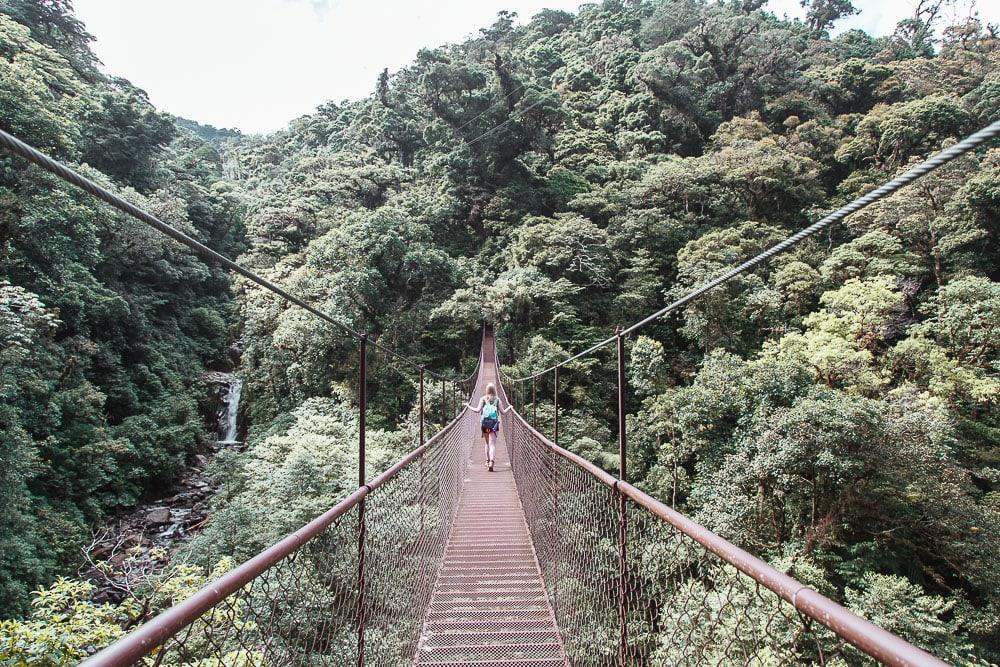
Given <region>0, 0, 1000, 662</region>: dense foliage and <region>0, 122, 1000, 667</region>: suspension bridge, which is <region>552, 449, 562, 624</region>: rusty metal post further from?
<region>0, 0, 1000, 662</region>: dense foliage

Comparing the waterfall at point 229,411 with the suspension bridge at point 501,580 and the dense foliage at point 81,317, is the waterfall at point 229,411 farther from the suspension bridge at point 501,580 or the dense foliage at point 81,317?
the suspension bridge at point 501,580

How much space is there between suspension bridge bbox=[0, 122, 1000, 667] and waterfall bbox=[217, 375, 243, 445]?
9.93 metres

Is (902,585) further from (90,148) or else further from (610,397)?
(90,148)

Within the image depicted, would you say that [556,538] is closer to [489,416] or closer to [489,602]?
[489,602]

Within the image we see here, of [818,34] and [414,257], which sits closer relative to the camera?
[414,257]

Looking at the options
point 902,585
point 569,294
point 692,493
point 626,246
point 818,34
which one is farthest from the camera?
point 818,34

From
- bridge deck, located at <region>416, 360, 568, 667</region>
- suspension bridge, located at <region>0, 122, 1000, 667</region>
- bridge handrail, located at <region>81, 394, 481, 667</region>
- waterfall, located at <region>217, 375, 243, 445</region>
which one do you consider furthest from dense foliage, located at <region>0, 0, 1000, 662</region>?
bridge handrail, located at <region>81, 394, 481, 667</region>

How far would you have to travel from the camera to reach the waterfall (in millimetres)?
10914

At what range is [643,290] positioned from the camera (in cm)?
1038

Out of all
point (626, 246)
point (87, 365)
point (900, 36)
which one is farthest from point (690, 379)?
point (900, 36)

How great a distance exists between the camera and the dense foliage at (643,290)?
526 centimetres

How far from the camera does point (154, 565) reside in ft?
21.6

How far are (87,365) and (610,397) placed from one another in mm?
9722

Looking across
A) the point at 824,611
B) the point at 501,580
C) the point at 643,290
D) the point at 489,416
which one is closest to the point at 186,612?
the point at 824,611
